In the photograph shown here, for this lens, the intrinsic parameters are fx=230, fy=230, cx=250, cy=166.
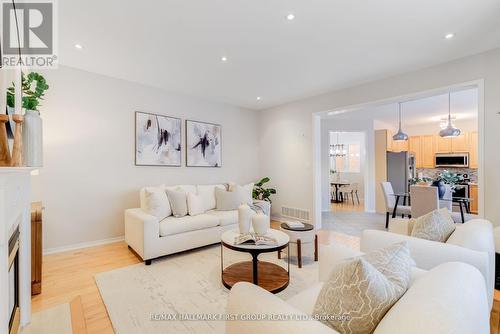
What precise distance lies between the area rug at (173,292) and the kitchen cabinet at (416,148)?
603 cm

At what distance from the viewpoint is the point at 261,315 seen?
93cm

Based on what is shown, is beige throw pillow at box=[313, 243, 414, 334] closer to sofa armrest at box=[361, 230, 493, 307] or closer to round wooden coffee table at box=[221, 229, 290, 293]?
sofa armrest at box=[361, 230, 493, 307]

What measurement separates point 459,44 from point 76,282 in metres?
5.10

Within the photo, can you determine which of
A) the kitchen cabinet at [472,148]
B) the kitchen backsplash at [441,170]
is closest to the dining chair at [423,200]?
the kitchen cabinet at [472,148]

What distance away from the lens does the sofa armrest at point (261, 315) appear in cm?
84

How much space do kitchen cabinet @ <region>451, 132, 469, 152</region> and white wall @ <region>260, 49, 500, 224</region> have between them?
437 cm

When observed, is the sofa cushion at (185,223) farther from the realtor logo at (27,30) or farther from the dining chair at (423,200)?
the dining chair at (423,200)

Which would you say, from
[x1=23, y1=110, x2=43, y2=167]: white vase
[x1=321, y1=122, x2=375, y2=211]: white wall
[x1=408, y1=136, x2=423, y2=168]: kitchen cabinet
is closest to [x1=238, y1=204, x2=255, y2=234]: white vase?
[x1=23, y1=110, x2=43, y2=167]: white vase

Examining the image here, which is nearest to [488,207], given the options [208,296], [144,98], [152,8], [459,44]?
[459,44]

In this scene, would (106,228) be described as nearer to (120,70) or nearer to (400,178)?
(120,70)

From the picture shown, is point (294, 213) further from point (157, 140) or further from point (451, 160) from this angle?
point (451, 160)

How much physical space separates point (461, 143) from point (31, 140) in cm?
862

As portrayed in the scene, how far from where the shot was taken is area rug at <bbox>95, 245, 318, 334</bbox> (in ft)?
5.99

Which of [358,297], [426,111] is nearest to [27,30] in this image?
[358,297]
